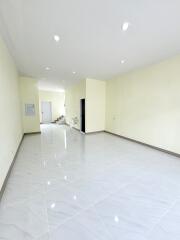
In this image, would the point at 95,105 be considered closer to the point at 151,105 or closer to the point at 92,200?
the point at 151,105

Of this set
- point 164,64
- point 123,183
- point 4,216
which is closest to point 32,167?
point 4,216

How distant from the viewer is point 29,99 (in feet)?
21.2

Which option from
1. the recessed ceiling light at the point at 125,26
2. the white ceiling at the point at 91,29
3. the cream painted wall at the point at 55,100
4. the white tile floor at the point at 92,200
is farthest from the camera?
the cream painted wall at the point at 55,100

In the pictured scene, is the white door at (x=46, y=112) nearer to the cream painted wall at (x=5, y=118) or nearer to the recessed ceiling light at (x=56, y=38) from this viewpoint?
the cream painted wall at (x=5, y=118)

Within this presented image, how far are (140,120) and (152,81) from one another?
1.53 m

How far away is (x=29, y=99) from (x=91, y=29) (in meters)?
5.22

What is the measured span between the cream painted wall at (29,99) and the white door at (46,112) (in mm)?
4664

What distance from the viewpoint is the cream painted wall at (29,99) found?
20.7ft

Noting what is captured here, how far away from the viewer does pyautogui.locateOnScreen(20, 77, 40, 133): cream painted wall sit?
20.7 ft

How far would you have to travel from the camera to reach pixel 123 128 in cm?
584

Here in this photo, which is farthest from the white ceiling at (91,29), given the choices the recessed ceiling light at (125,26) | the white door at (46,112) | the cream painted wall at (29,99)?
the white door at (46,112)

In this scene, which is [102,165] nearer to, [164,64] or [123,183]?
[123,183]

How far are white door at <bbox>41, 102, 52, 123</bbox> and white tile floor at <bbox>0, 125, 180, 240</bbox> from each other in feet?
27.1

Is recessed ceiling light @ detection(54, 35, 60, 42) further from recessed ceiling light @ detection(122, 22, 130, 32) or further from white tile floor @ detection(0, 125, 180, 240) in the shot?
white tile floor @ detection(0, 125, 180, 240)
